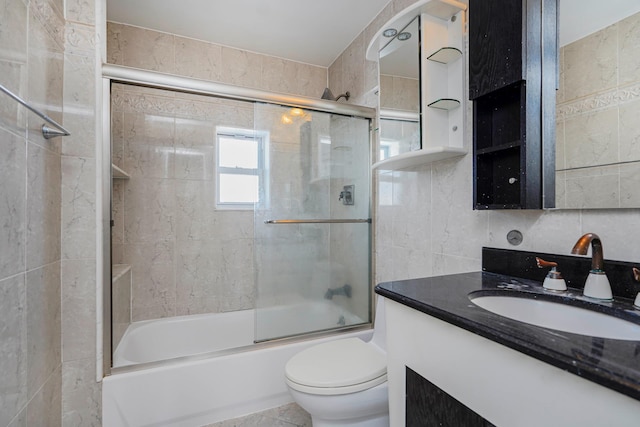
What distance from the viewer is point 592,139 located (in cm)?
91

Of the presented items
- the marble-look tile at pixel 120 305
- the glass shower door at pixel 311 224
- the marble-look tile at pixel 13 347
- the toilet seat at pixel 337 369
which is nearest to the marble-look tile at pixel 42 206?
the marble-look tile at pixel 13 347

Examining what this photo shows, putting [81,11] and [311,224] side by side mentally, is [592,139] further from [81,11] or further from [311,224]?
Result: [81,11]

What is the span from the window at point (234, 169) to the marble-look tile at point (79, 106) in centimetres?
102

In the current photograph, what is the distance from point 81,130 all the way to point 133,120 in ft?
2.78

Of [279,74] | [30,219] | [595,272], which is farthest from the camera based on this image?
[279,74]

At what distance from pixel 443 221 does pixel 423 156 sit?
1.14 ft

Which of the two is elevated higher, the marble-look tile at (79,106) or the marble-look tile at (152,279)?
the marble-look tile at (79,106)

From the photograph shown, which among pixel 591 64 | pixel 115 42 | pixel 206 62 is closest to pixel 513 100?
pixel 591 64

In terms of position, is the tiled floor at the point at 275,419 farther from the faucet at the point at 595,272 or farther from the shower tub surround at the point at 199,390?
the faucet at the point at 595,272

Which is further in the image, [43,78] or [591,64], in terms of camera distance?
[43,78]

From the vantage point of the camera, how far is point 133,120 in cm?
212

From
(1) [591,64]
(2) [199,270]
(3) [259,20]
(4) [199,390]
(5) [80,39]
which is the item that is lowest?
(4) [199,390]

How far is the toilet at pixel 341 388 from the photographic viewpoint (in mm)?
1159

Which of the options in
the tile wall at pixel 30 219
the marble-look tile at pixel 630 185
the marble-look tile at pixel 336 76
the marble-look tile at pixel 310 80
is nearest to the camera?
the marble-look tile at pixel 630 185
